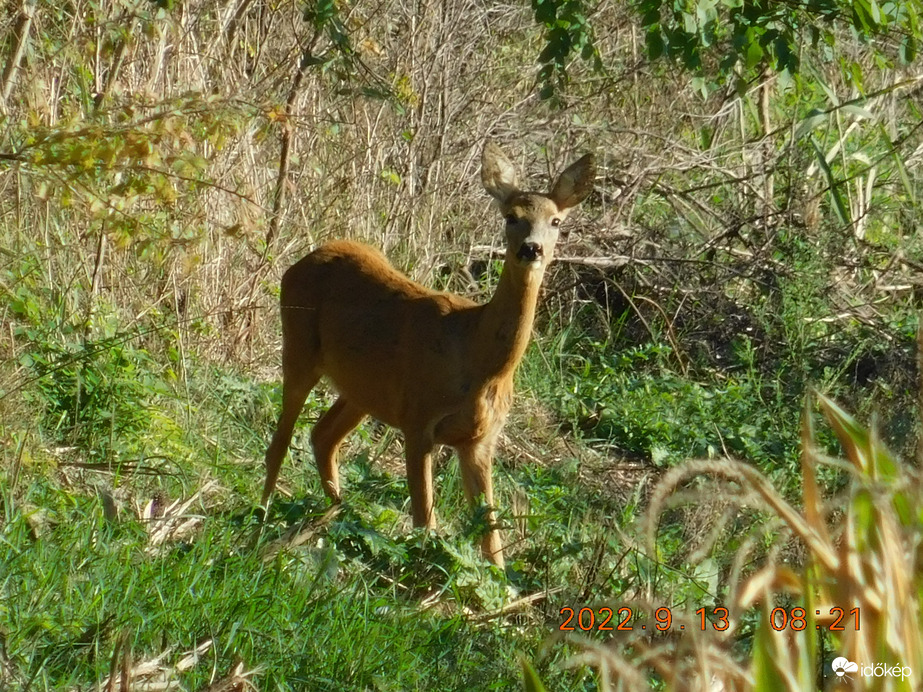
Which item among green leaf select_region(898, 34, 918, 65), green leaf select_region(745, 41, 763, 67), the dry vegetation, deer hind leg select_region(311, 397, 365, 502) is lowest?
deer hind leg select_region(311, 397, 365, 502)

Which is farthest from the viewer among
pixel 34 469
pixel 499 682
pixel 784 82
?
pixel 34 469

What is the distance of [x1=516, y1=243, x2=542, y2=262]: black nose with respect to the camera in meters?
6.06

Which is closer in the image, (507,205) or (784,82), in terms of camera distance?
(784,82)

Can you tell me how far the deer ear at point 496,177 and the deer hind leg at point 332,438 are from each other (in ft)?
4.35

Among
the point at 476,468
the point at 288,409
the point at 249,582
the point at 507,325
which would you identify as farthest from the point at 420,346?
the point at 249,582

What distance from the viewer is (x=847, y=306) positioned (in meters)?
9.08

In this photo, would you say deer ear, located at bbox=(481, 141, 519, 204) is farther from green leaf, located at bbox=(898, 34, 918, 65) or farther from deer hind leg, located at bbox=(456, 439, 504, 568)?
green leaf, located at bbox=(898, 34, 918, 65)

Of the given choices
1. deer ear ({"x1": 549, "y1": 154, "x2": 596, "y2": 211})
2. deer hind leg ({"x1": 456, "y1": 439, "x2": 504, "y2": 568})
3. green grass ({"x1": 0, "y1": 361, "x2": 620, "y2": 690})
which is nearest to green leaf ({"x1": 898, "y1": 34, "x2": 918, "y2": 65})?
deer ear ({"x1": 549, "y1": 154, "x2": 596, "y2": 211})

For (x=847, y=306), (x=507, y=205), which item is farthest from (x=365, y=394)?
(x=847, y=306)

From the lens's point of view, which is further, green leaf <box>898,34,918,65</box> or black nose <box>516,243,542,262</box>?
black nose <box>516,243,542,262</box>

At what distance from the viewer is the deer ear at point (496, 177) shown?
681cm

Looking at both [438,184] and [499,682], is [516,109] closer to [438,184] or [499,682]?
[438,184]

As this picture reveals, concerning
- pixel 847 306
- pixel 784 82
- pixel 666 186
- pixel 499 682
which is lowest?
pixel 499 682

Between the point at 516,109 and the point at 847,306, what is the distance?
8.75 ft
